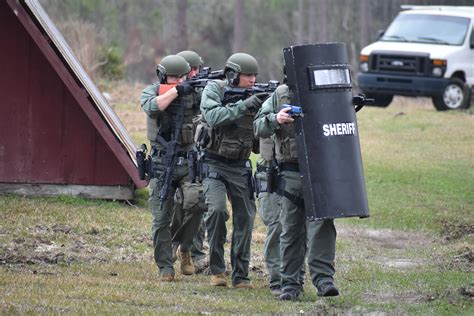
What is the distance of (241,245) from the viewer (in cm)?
1020

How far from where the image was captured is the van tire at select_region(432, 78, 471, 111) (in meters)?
26.0

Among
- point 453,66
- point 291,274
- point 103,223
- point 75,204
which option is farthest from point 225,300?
point 453,66

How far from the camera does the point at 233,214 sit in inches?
404

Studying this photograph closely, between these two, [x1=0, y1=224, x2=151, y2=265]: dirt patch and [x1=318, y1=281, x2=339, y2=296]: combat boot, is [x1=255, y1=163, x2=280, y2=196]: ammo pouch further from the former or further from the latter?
[x1=0, y1=224, x2=151, y2=265]: dirt patch

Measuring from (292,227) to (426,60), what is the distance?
55.7ft

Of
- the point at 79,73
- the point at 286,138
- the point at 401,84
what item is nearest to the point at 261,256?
the point at 79,73

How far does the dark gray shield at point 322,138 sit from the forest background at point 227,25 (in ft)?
136

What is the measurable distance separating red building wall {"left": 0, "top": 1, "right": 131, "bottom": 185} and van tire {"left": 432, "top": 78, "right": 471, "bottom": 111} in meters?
13.0

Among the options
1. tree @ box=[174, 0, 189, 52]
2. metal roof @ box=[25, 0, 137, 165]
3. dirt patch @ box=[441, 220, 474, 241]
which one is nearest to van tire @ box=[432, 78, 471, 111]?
dirt patch @ box=[441, 220, 474, 241]

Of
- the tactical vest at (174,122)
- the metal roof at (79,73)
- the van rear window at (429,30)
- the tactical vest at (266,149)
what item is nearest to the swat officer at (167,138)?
the tactical vest at (174,122)

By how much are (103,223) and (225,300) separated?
465 centimetres

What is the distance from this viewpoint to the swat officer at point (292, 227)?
915cm

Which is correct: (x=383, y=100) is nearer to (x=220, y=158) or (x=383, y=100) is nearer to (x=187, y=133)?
(x=187, y=133)

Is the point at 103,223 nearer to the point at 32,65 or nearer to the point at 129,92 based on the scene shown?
the point at 32,65
